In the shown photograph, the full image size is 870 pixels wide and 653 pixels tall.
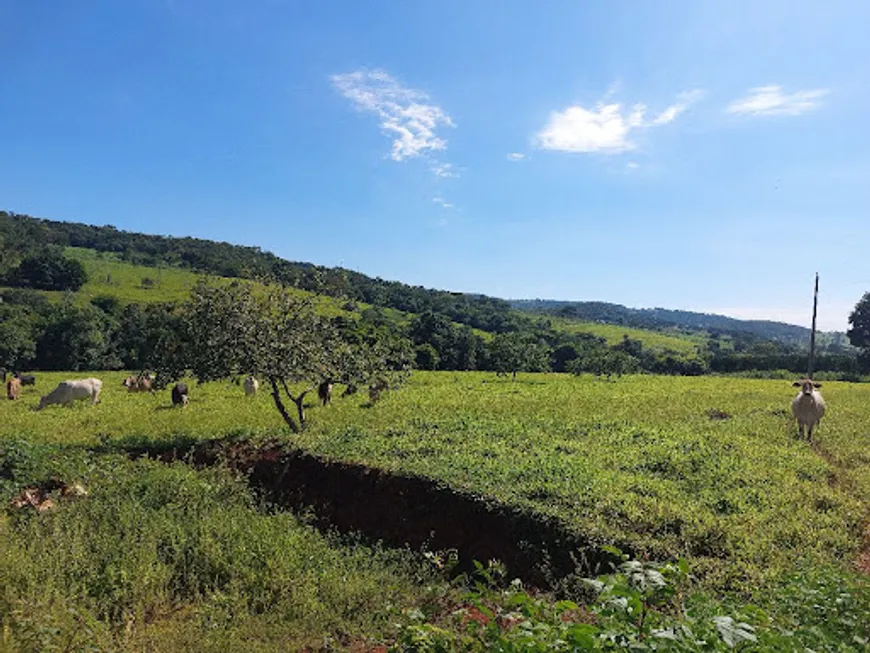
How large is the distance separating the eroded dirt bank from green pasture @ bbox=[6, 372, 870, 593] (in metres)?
0.33

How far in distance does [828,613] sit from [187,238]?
173 meters

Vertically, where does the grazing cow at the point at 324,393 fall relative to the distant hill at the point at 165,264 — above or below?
below

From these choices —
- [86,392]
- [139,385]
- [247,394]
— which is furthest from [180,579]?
[139,385]

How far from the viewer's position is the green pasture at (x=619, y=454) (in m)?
9.44

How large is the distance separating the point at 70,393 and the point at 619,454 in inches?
941

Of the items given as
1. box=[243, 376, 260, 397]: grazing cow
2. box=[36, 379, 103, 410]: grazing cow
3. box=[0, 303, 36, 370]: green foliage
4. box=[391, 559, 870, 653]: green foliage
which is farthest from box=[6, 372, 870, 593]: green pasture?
box=[0, 303, 36, 370]: green foliage

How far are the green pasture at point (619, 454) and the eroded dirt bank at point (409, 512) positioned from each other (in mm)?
334

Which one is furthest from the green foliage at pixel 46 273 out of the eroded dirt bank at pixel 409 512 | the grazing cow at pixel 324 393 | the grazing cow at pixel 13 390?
the eroded dirt bank at pixel 409 512

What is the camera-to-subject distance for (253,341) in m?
17.4

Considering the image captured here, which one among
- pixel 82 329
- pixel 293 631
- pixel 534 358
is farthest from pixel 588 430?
pixel 82 329

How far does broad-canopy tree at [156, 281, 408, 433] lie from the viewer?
679 inches

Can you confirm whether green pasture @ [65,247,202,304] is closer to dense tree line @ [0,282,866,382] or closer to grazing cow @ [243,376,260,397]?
Answer: dense tree line @ [0,282,866,382]

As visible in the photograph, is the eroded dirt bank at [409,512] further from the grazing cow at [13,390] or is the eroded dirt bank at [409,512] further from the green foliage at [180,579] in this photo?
the grazing cow at [13,390]

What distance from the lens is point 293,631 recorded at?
749 cm
